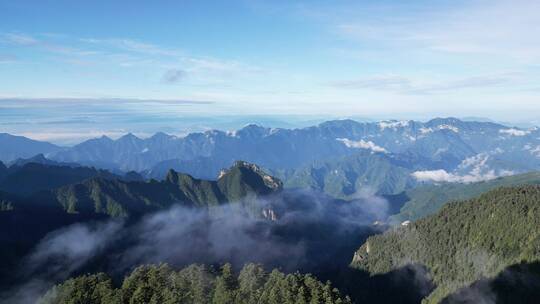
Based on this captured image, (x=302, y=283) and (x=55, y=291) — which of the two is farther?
(x=55, y=291)

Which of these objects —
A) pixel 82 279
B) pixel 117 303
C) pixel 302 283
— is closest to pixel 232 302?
pixel 302 283

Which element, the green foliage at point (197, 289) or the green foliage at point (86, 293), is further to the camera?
the green foliage at point (86, 293)

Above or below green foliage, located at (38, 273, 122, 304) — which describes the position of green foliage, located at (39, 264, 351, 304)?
above

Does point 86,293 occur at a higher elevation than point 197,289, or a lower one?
lower

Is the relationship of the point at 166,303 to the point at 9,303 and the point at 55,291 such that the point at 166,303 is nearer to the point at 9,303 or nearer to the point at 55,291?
the point at 55,291

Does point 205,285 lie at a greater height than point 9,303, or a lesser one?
greater

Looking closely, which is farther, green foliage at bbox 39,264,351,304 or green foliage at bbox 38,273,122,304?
green foliage at bbox 38,273,122,304

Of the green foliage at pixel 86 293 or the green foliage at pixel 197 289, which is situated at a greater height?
the green foliage at pixel 197 289

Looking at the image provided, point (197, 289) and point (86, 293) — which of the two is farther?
point (86, 293)
